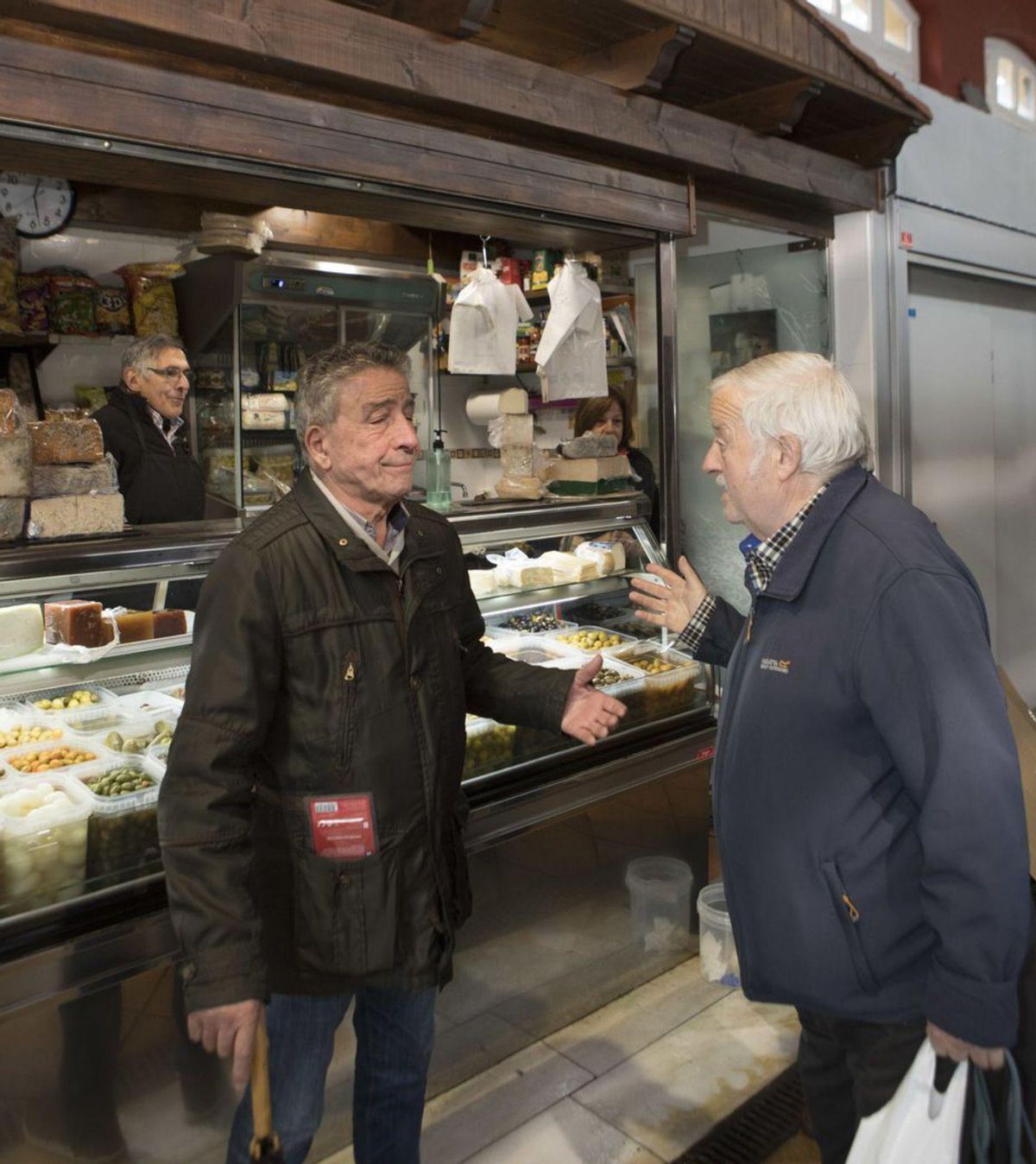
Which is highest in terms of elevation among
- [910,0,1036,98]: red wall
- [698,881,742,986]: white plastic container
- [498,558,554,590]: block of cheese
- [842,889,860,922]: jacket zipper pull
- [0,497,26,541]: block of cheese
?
[910,0,1036,98]: red wall

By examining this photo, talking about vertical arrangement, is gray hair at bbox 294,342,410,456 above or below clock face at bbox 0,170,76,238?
below

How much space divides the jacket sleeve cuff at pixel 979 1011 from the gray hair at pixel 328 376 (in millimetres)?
1553

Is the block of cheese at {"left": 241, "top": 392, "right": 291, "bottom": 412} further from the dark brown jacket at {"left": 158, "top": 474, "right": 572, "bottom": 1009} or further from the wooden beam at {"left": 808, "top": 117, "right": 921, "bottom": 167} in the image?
the dark brown jacket at {"left": 158, "top": 474, "right": 572, "bottom": 1009}

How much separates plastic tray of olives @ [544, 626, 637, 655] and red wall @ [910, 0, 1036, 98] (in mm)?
4630

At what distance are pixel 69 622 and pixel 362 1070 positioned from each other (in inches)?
48.1

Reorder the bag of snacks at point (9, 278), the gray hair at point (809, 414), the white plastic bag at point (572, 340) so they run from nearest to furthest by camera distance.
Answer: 1. the gray hair at point (809, 414)
2. the white plastic bag at point (572, 340)
3. the bag of snacks at point (9, 278)

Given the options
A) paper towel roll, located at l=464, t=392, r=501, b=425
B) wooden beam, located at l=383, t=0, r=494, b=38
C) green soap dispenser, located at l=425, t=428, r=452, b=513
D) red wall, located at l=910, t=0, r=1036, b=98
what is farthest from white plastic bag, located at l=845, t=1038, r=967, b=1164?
red wall, located at l=910, t=0, r=1036, b=98

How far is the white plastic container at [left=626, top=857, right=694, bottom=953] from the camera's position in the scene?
3520 millimetres

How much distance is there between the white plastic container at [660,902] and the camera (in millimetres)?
3520

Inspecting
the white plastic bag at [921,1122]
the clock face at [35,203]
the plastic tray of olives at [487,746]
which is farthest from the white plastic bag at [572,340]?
the clock face at [35,203]

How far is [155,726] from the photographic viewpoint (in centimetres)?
262

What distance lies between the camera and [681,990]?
3.53m

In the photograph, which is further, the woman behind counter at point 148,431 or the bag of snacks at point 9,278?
the bag of snacks at point 9,278

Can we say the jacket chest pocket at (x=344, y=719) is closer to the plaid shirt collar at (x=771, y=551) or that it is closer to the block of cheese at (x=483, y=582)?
the plaid shirt collar at (x=771, y=551)
